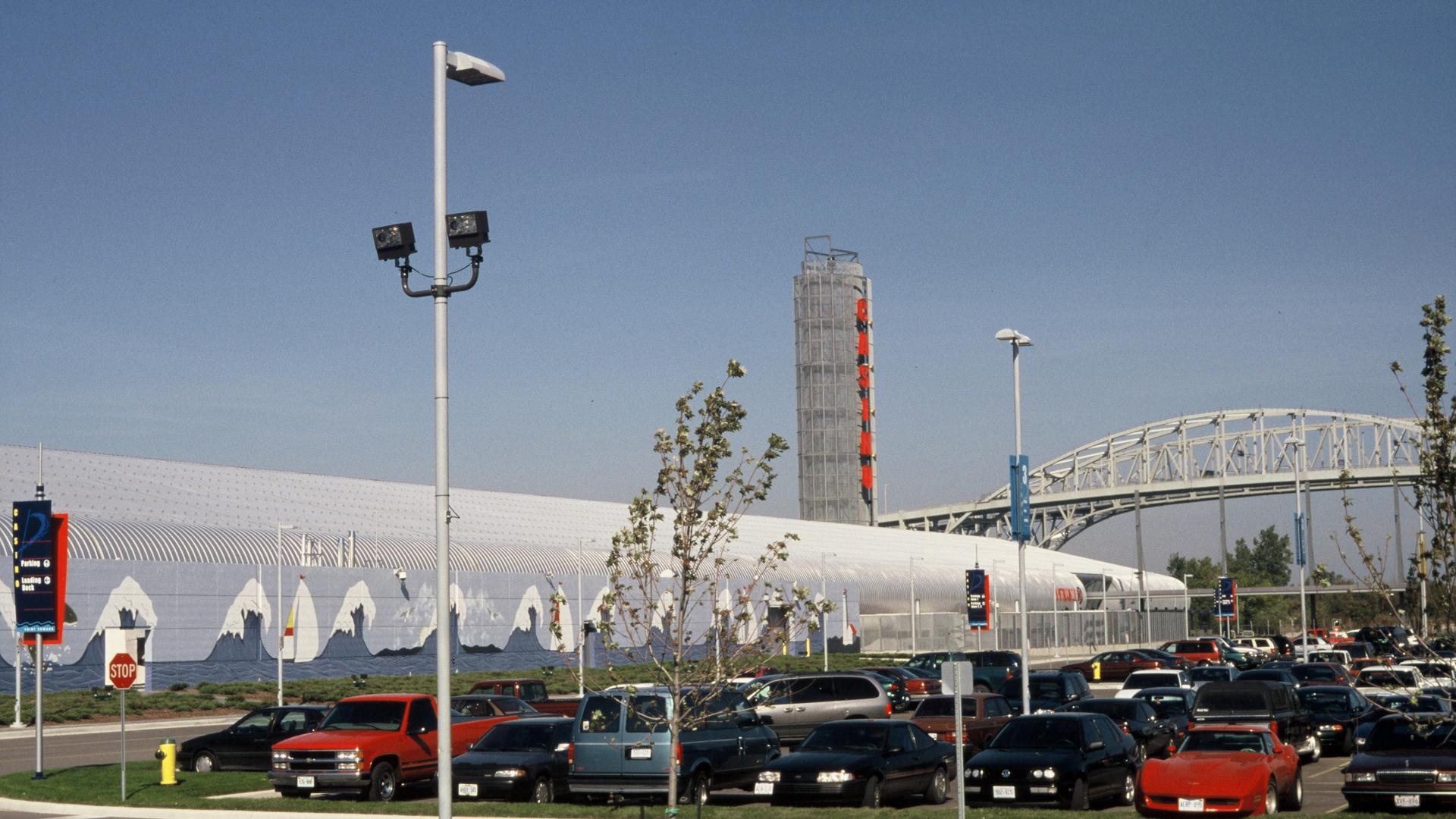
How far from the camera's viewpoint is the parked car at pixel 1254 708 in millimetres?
30391

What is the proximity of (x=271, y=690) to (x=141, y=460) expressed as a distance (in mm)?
25110

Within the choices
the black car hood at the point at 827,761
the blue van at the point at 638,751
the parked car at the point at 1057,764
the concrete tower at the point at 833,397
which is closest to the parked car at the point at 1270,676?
the parked car at the point at 1057,764

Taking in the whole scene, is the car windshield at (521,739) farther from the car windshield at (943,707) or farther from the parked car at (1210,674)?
the parked car at (1210,674)

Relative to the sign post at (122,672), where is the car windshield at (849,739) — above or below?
below

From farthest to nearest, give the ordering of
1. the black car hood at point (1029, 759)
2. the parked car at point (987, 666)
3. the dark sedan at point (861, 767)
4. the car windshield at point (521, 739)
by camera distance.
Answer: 1. the parked car at point (987, 666)
2. the car windshield at point (521, 739)
3. the dark sedan at point (861, 767)
4. the black car hood at point (1029, 759)

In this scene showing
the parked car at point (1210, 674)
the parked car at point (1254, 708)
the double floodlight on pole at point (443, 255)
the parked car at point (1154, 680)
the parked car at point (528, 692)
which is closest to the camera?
the double floodlight on pole at point (443, 255)

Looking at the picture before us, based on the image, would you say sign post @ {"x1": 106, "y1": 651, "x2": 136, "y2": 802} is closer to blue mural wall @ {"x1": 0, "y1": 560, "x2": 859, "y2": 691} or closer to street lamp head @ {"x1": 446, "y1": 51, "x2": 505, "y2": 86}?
street lamp head @ {"x1": 446, "y1": 51, "x2": 505, "y2": 86}

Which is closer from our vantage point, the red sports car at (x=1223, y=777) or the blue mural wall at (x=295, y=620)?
the red sports car at (x=1223, y=777)

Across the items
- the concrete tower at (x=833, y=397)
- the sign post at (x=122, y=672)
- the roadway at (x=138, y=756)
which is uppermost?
the concrete tower at (x=833, y=397)

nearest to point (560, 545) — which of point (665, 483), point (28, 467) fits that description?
point (28, 467)

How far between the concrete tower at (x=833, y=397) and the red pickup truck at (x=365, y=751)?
404ft

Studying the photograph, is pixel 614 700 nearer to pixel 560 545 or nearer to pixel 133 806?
pixel 133 806

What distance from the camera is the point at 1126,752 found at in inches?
1024

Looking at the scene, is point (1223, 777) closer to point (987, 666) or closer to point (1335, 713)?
point (1335, 713)
